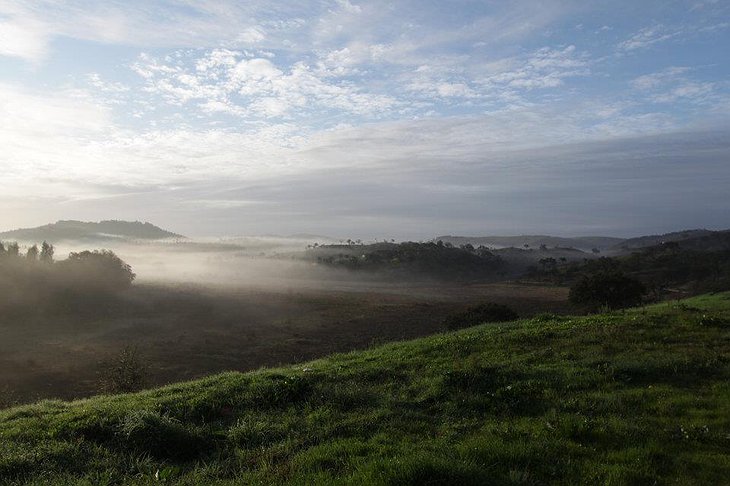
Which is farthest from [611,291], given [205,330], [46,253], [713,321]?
[46,253]

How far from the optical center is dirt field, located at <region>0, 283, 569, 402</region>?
26.8m

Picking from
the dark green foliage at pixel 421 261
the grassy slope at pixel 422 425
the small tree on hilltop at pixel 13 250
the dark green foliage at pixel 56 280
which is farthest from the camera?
the dark green foliage at pixel 421 261

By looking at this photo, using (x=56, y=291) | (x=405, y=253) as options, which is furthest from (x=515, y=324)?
(x=405, y=253)

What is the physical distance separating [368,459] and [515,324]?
1424 cm

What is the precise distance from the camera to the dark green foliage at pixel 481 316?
2969 centimetres

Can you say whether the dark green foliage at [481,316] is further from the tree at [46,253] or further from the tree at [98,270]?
the tree at [46,253]

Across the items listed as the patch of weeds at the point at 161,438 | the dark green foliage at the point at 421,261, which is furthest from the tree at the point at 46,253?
the dark green foliage at the point at 421,261

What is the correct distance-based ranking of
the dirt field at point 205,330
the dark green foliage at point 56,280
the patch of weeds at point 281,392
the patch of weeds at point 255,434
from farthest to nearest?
the dark green foliage at point 56,280 < the dirt field at point 205,330 < the patch of weeds at point 281,392 < the patch of weeds at point 255,434

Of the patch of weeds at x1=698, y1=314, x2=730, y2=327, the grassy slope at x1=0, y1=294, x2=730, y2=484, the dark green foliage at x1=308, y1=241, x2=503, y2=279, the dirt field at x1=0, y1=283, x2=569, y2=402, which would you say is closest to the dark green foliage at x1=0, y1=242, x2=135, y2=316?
the dirt field at x1=0, y1=283, x2=569, y2=402

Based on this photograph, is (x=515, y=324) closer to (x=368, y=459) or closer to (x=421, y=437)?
(x=421, y=437)

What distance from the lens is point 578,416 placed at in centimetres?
824

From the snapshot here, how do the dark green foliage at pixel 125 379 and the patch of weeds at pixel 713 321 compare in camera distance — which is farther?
the dark green foliage at pixel 125 379

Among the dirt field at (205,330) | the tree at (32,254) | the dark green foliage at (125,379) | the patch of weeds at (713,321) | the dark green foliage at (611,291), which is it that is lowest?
the dirt field at (205,330)

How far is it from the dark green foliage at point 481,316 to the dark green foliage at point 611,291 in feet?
24.4
